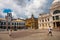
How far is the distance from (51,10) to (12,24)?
57282mm

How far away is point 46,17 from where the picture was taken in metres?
79.4

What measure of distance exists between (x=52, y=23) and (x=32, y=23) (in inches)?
1239

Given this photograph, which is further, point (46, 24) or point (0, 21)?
point (0, 21)

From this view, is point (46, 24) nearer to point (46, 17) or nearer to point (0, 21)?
point (46, 17)

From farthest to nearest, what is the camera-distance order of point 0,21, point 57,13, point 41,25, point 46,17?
point 0,21, point 41,25, point 46,17, point 57,13

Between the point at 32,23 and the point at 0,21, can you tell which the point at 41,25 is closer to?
the point at 32,23

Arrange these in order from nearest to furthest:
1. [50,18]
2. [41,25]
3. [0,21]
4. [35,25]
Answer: [50,18] → [41,25] → [35,25] → [0,21]

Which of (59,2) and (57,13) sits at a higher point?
(59,2)

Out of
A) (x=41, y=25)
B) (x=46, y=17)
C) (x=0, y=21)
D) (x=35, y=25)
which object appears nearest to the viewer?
(x=46, y=17)

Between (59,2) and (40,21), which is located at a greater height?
(59,2)

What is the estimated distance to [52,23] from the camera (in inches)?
2842

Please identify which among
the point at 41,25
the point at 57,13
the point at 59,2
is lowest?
the point at 41,25

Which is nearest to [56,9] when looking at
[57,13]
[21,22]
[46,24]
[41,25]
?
[57,13]

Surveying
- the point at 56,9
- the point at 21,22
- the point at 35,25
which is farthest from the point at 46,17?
the point at 21,22
